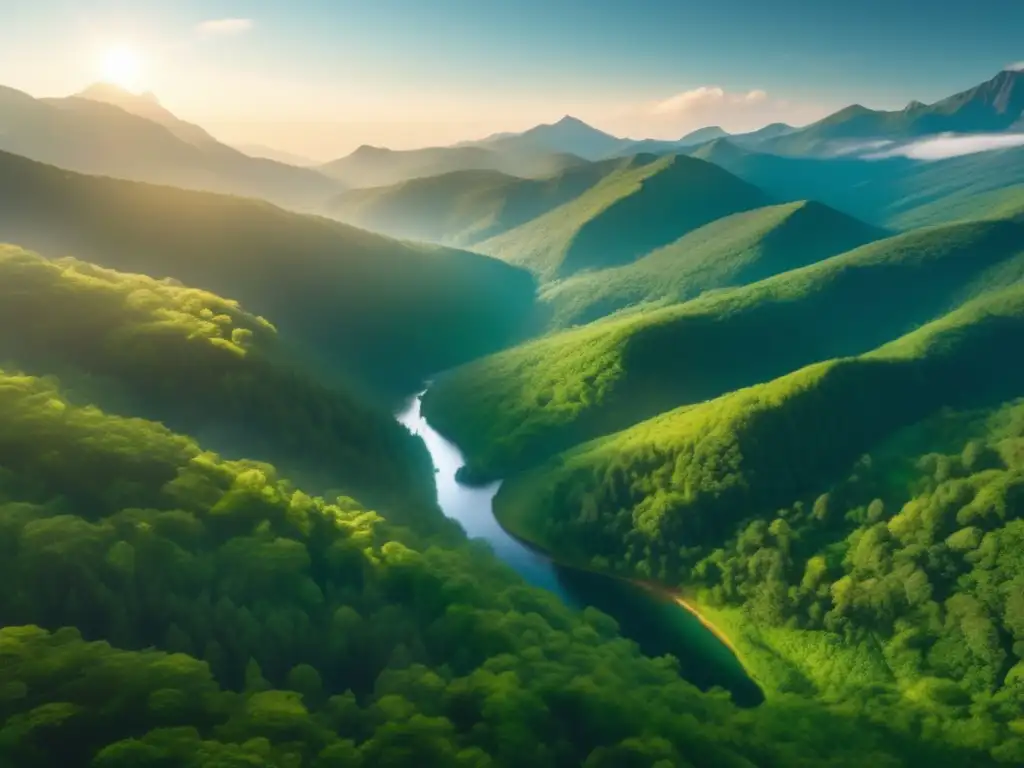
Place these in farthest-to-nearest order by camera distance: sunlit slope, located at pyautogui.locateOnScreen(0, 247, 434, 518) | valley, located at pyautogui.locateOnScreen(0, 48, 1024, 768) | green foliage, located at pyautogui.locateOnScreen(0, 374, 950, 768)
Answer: sunlit slope, located at pyautogui.locateOnScreen(0, 247, 434, 518) → valley, located at pyautogui.locateOnScreen(0, 48, 1024, 768) → green foliage, located at pyautogui.locateOnScreen(0, 374, 950, 768)

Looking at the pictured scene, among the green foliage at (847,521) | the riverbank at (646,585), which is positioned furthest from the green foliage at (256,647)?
the riverbank at (646,585)

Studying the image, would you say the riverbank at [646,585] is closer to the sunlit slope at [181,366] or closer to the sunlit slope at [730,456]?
the sunlit slope at [730,456]

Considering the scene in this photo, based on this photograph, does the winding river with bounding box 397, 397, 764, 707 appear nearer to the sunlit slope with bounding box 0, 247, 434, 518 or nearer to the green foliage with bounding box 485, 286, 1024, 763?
the green foliage with bounding box 485, 286, 1024, 763

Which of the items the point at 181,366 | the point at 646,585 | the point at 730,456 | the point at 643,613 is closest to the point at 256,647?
the point at 181,366

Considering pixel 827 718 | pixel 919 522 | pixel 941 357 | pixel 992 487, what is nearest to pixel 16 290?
pixel 827 718

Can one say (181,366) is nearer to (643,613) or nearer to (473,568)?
(473,568)

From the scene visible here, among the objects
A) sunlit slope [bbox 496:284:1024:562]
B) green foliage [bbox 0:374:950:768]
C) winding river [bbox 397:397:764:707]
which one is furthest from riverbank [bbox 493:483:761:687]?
green foliage [bbox 0:374:950:768]

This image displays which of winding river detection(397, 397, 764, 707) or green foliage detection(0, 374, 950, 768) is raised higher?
green foliage detection(0, 374, 950, 768)

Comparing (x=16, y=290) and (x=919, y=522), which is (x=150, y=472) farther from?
(x=919, y=522)
